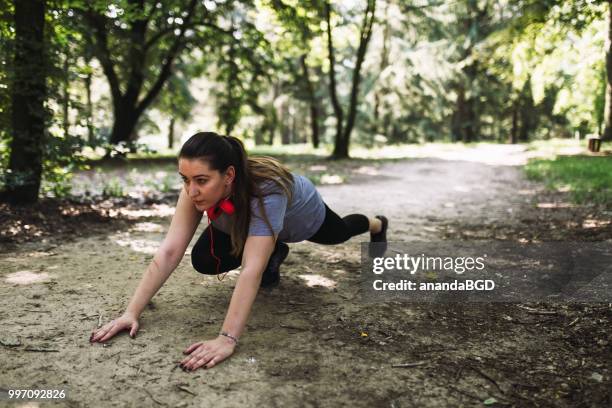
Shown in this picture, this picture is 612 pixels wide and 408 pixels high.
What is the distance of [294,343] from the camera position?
→ 2.78m

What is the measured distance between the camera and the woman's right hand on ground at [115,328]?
2.72 m

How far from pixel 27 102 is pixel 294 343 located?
4.79m

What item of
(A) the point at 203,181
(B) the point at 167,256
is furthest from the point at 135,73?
(A) the point at 203,181

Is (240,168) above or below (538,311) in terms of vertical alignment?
above

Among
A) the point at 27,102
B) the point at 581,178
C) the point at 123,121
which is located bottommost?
the point at 581,178

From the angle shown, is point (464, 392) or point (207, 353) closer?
point (464, 392)

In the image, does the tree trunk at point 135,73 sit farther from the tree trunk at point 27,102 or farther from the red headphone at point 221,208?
the red headphone at point 221,208

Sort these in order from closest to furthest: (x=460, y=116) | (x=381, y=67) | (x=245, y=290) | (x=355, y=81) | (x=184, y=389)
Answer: (x=184, y=389), (x=245, y=290), (x=355, y=81), (x=381, y=67), (x=460, y=116)

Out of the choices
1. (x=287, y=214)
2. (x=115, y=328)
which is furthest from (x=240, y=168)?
(x=115, y=328)

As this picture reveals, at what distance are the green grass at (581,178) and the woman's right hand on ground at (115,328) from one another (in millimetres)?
6624

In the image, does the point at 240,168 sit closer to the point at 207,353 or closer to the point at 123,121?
the point at 207,353

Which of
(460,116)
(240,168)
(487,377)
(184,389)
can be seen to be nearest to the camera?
(184,389)

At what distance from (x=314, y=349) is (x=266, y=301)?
80 cm

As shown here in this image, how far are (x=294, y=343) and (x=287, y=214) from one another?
843 millimetres
